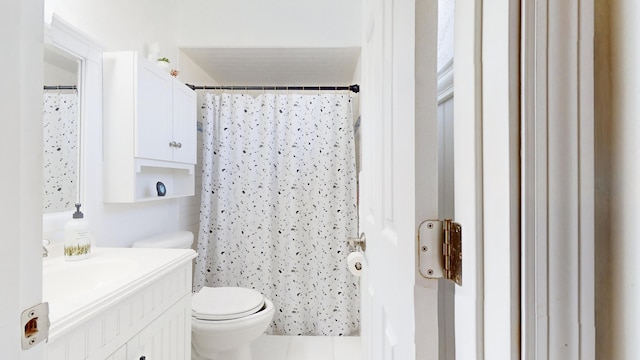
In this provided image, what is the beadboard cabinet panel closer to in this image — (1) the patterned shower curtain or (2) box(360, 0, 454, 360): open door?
(1) the patterned shower curtain

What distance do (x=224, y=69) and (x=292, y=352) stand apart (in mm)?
2229

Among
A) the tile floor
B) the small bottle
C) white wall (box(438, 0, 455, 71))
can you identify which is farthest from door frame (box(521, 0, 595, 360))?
the tile floor

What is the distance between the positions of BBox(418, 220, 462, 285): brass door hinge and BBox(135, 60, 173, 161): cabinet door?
58.2 inches

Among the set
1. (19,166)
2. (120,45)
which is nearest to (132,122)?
(120,45)

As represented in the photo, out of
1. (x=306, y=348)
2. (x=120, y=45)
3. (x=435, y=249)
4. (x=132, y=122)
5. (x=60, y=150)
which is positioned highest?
(x=120, y=45)

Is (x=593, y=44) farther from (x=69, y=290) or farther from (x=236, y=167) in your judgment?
(x=236, y=167)

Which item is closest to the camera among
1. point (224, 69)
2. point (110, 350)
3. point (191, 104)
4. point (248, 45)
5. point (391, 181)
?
point (391, 181)

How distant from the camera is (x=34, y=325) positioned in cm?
45

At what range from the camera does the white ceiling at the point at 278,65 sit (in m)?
2.34

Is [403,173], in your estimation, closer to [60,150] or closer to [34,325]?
[34,325]

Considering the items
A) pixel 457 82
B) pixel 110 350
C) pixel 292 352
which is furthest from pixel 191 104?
pixel 457 82

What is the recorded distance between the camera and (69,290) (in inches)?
41.5

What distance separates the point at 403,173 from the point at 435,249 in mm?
142

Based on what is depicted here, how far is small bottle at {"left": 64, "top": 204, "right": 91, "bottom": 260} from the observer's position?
1.18m
